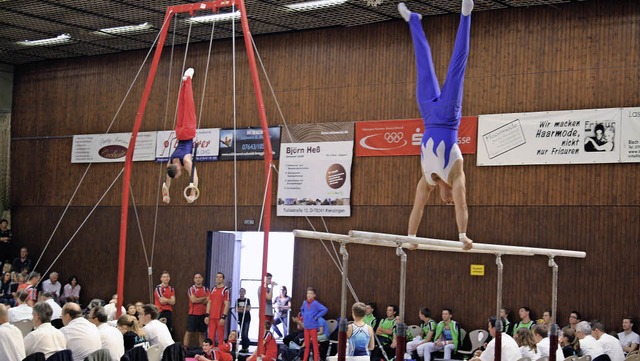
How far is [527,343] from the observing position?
10383mm

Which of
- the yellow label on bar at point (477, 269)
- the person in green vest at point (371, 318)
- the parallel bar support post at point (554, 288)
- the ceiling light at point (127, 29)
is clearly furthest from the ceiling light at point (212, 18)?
the parallel bar support post at point (554, 288)

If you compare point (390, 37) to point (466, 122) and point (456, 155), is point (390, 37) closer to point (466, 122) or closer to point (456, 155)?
point (466, 122)

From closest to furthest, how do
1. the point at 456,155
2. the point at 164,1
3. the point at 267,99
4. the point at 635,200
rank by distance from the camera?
the point at 456,155
the point at 635,200
the point at 164,1
the point at 267,99

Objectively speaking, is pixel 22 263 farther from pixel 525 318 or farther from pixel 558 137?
pixel 558 137

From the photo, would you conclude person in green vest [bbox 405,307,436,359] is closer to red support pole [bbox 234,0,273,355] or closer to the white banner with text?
the white banner with text

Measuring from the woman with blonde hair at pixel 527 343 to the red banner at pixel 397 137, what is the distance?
607 centimetres

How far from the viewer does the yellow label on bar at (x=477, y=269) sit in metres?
15.7

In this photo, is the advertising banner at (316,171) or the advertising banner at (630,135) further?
the advertising banner at (316,171)

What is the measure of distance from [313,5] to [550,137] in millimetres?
5201

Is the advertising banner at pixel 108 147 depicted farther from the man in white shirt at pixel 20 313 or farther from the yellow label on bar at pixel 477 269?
the yellow label on bar at pixel 477 269

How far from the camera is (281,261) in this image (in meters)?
19.1

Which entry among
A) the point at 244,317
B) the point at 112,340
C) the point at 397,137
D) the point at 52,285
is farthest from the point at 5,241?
the point at 112,340

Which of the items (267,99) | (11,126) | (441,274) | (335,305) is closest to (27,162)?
(11,126)

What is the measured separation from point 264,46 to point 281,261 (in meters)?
4.85
